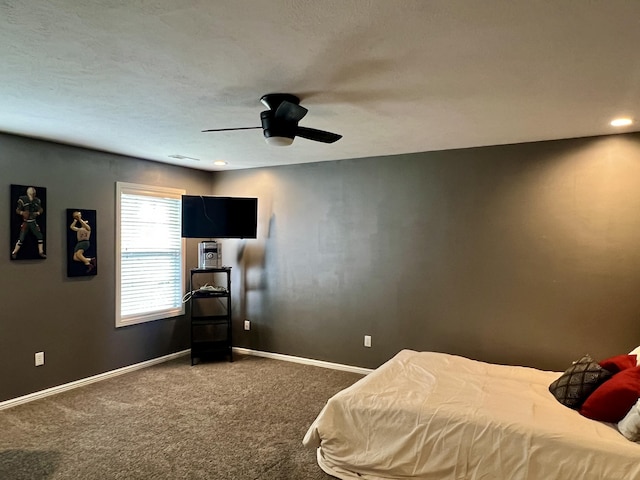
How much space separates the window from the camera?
189 inches

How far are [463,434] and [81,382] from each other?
3.90 m

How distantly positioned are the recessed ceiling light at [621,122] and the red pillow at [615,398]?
193cm

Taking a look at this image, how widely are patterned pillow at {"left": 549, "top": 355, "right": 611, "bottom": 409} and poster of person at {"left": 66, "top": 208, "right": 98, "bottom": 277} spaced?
447 cm

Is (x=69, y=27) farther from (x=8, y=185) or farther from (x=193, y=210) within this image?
(x=193, y=210)

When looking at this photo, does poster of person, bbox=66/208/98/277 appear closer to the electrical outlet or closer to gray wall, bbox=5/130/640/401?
gray wall, bbox=5/130/640/401

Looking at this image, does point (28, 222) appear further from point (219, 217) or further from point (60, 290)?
point (219, 217)

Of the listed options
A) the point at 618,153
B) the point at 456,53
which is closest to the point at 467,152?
the point at 618,153

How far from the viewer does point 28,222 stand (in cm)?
391

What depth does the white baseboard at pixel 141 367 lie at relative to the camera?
388 centimetres

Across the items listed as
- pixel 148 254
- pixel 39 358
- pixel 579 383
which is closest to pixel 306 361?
pixel 148 254

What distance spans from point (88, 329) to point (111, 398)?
854 millimetres

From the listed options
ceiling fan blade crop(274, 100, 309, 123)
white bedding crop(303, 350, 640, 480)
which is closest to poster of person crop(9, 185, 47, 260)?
ceiling fan blade crop(274, 100, 309, 123)

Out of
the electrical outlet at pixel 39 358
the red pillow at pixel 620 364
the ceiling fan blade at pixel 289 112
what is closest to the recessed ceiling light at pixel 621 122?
the red pillow at pixel 620 364

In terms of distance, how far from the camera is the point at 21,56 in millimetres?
2131
